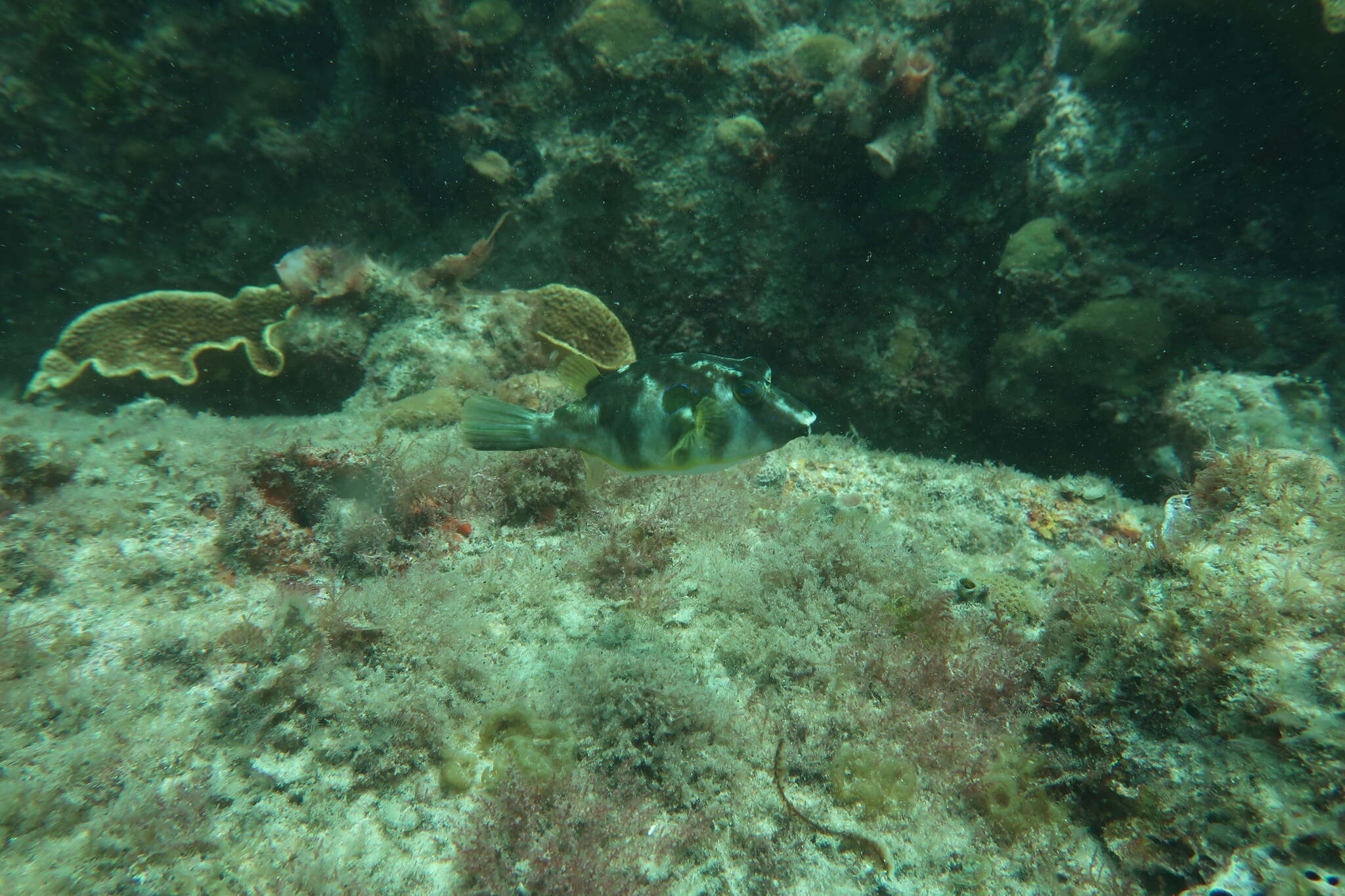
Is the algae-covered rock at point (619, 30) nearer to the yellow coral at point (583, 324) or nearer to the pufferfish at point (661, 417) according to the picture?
the yellow coral at point (583, 324)

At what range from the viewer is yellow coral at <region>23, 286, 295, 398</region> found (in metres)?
6.24

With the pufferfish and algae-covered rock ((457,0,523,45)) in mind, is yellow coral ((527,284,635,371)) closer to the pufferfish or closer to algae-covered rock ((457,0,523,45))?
algae-covered rock ((457,0,523,45))

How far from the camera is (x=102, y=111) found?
22.7 ft

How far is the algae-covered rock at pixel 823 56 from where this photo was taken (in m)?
6.52

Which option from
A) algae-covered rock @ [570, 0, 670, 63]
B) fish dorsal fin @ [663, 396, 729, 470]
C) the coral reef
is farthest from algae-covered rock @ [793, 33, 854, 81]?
fish dorsal fin @ [663, 396, 729, 470]

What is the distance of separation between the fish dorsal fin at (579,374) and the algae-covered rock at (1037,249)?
592cm

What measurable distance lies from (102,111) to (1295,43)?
1359cm

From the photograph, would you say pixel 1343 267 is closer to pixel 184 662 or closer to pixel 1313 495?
pixel 1313 495

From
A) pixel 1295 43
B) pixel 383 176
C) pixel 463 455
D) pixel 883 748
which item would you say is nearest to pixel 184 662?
A: pixel 463 455

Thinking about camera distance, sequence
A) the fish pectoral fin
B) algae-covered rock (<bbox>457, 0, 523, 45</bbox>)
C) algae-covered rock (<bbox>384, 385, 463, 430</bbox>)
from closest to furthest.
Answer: the fish pectoral fin, algae-covered rock (<bbox>384, 385, 463, 430</bbox>), algae-covered rock (<bbox>457, 0, 523, 45</bbox>)

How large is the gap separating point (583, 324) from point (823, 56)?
4.45 meters

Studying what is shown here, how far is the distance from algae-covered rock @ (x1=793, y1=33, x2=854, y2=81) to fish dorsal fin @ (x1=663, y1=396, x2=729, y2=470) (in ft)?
20.7

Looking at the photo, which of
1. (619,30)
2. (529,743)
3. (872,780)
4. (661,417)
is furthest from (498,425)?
(619,30)

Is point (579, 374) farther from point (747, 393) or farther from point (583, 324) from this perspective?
point (583, 324)
